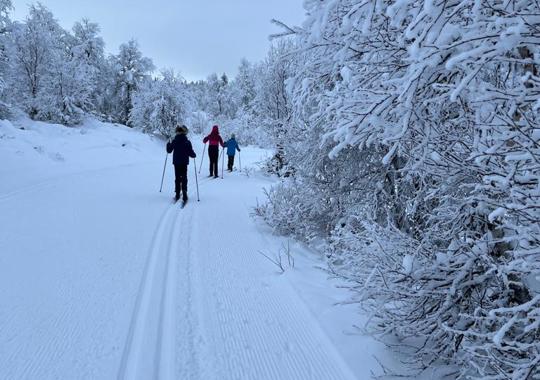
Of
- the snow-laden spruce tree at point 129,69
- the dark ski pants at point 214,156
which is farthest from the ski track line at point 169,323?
the snow-laden spruce tree at point 129,69

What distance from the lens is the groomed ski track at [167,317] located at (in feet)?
10.2

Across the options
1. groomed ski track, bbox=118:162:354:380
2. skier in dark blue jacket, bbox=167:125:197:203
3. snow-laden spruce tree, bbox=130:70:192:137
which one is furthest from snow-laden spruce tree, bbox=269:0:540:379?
snow-laden spruce tree, bbox=130:70:192:137

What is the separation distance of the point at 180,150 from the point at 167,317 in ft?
22.7

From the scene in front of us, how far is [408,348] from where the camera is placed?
3.34 metres

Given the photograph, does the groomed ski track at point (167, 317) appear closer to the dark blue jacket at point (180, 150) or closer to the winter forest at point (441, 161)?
the winter forest at point (441, 161)

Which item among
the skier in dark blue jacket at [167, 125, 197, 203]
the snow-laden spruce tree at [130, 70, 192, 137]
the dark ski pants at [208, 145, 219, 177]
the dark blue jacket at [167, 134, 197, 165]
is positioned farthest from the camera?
the snow-laden spruce tree at [130, 70, 192, 137]

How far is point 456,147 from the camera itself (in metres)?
3.00

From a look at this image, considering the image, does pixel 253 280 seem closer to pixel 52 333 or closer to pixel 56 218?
pixel 52 333

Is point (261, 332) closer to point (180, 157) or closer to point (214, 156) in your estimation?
point (180, 157)

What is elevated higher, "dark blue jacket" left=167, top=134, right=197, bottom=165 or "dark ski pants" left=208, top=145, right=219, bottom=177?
"dark blue jacket" left=167, top=134, right=197, bottom=165

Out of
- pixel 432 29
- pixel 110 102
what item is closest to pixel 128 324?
pixel 432 29

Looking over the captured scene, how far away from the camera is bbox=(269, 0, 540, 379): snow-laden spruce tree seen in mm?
1942

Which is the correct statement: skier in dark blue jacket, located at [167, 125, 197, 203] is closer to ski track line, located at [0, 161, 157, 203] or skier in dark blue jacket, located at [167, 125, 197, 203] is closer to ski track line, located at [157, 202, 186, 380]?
ski track line, located at [0, 161, 157, 203]

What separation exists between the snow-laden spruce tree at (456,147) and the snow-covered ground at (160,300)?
2.53 feet
